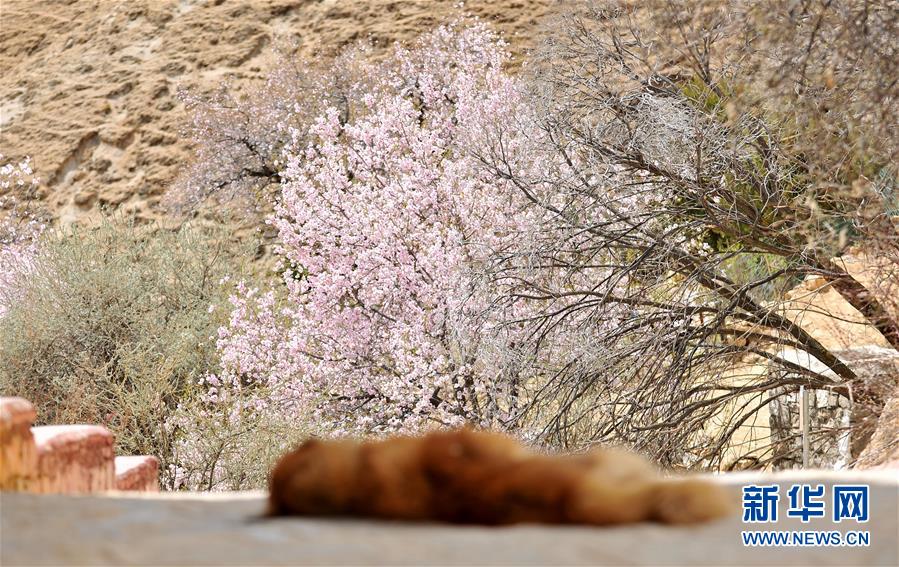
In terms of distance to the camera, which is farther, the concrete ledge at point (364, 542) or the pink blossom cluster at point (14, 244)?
the pink blossom cluster at point (14, 244)

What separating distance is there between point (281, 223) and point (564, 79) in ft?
8.41

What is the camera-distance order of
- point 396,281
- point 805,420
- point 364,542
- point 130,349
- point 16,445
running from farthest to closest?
point 130,349
point 396,281
point 805,420
point 16,445
point 364,542

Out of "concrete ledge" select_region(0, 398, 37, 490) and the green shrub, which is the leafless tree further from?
"concrete ledge" select_region(0, 398, 37, 490)

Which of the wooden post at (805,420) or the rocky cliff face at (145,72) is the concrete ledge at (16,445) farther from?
the rocky cliff face at (145,72)

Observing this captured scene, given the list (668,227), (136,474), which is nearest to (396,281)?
(668,227)

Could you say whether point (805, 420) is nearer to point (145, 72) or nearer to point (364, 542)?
point (364, 542)

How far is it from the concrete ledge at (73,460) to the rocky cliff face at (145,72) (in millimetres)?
12825

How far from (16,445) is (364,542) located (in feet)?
4.65

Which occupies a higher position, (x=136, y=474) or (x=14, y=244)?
(x=14, y=244)

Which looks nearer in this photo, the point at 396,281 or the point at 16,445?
the point at 16,445

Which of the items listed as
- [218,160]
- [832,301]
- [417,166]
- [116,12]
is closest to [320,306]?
[417,166]

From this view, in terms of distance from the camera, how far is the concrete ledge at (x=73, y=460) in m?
2.98

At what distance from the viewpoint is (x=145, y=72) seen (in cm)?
1748

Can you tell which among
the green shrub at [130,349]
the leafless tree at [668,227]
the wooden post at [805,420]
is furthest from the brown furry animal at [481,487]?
the green shrub at [130,349]
